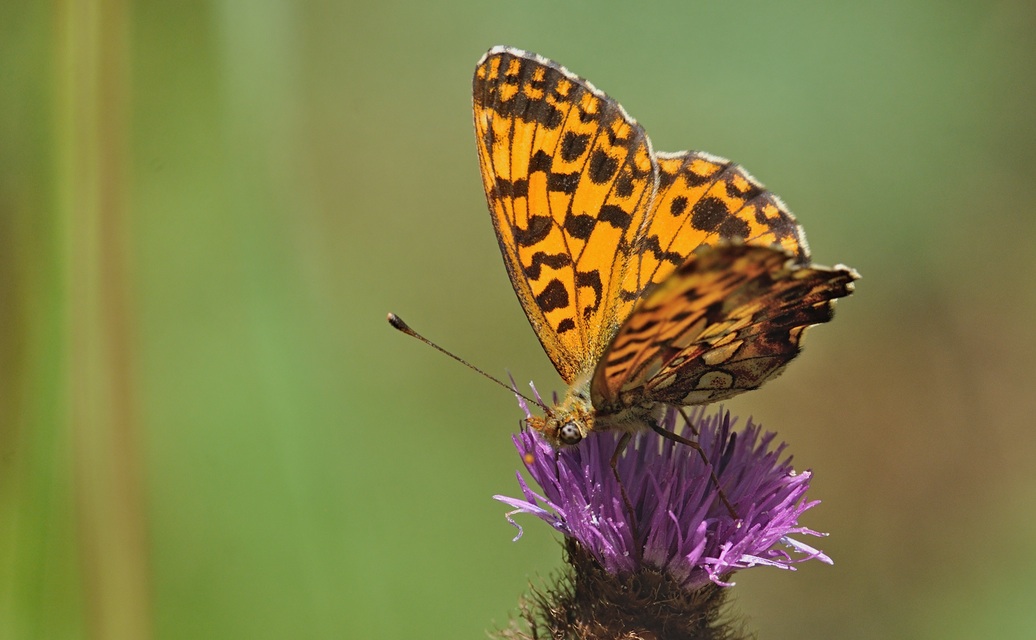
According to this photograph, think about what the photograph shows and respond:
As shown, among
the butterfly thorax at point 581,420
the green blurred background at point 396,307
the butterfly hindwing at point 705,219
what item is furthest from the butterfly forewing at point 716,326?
the green blurred background at point 396,307

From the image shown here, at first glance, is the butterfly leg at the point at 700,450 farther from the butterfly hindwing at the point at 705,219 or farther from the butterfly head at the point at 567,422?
the butterfly hindwing at the point at 705,219

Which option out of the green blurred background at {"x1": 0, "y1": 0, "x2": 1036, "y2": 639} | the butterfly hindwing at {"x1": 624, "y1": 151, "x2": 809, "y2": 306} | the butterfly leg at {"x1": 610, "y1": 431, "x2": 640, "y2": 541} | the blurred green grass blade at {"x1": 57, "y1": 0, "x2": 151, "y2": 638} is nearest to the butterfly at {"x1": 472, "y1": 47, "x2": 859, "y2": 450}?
the butterfly hindwing at {"x1": 624, "y1": 151, "x2": 809, "y2": 306}

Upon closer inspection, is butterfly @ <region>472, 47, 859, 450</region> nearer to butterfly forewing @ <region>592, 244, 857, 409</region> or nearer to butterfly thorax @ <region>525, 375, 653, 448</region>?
butterfly thorax @ <region>525, 375, 653, 448</region>

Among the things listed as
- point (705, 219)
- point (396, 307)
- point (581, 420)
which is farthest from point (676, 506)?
point (396, 307)

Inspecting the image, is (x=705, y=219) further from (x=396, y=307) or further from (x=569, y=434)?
(x=396, y=307)

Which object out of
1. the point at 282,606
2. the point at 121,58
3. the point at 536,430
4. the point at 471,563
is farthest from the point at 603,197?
the point at 471,563

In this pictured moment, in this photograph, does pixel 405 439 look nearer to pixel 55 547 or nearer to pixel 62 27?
pixel 55 547
